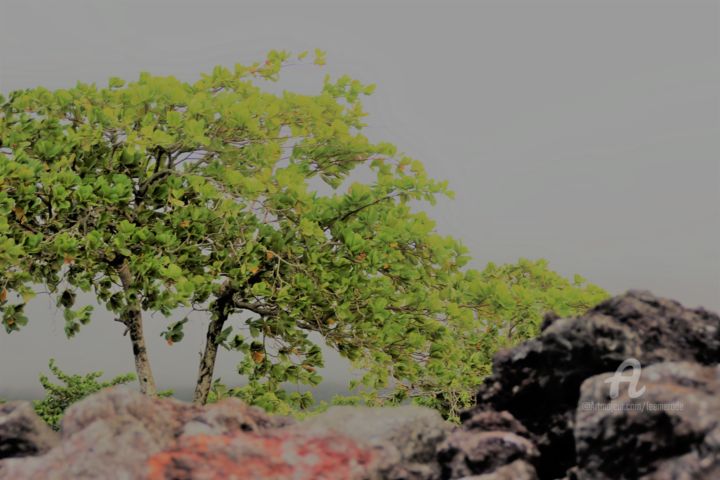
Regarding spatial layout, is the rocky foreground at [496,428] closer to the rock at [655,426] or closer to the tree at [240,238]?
the rock at [655,426]

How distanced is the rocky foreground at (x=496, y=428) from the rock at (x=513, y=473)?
13 mm

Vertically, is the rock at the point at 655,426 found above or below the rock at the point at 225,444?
above

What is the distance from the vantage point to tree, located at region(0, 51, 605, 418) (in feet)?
41.4

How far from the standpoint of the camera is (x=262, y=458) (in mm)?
5711

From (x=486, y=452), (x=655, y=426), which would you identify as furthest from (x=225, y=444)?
(x=655, y=426)

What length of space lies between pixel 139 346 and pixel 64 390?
349 inches

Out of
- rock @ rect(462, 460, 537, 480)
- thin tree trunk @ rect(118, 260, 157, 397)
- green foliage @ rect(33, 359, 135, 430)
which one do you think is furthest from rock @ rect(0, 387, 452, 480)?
green foliage @ rect(33, 359, 135, 430)

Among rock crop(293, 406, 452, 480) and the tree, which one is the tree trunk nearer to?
the tree

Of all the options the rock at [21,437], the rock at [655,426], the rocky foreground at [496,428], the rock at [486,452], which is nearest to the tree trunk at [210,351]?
the rocky foreground at [496,428]

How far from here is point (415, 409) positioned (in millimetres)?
6867

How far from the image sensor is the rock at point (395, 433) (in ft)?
20.1

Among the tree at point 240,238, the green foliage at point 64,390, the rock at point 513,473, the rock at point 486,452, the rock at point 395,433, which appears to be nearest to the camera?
the rock at point 513,473

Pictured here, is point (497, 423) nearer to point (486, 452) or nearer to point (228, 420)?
point (486, 452)

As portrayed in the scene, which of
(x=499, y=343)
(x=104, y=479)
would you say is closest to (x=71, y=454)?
(x=104, y=479)
